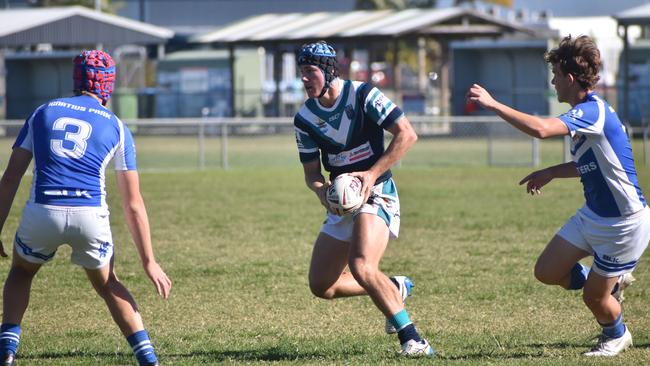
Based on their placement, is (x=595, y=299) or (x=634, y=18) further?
(x=634, y=18)

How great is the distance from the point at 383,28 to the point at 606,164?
33196mm

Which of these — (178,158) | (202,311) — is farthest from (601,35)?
A: (202,311)

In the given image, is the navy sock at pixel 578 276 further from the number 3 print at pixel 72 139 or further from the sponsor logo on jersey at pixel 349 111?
the number 3 print at pixel 72 139

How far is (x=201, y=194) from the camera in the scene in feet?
62.4

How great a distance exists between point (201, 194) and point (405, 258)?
808 cm

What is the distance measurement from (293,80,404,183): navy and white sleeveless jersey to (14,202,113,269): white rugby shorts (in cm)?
167

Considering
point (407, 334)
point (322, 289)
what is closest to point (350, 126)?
point (322, 289)

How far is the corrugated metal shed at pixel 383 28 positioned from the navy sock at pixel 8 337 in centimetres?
3262

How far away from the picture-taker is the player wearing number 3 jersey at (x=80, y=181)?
226 inches

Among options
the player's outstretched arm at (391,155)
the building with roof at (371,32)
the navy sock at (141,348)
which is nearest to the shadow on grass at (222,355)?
the navy sock at (141,348)

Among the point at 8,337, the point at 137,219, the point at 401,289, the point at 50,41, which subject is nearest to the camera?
the point at 137,219

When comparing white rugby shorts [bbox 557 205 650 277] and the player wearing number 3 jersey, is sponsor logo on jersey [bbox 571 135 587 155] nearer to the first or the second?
white rugby shorts [bbox 557 205 650 277]

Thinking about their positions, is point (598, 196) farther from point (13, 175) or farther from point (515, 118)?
point (13, 175)

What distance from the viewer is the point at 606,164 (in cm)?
645
